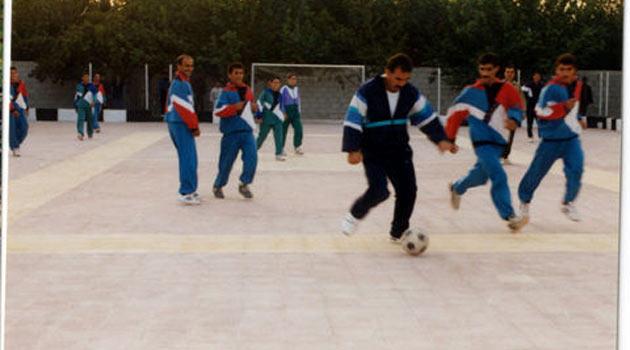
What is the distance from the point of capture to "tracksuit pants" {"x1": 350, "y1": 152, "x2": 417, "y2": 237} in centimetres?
730

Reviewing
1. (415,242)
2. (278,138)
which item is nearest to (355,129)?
(415,242)

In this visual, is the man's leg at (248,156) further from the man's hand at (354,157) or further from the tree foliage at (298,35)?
the tree foliage at (298,35)

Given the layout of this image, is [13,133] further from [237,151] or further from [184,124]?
[184,124]

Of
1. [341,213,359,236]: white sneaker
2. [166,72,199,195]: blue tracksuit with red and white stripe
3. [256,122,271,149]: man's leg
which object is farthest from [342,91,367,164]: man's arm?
[256,122,271,149]: man's leg

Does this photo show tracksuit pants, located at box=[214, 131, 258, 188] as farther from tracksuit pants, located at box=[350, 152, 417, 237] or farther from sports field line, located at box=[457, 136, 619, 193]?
sports field line, located at box=[457, 136, 619, 193]

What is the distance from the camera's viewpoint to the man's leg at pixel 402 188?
7.30 m

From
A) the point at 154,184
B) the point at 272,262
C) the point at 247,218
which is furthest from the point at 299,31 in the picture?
the point at 272,262

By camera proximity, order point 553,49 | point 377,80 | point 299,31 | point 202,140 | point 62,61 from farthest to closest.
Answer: point 299,31 → point 62,61 → point 553,49 → point 202,140 → point 377,80

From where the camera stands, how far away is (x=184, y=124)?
9.71m

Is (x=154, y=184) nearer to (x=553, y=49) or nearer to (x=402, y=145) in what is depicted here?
(x=402, y=145)

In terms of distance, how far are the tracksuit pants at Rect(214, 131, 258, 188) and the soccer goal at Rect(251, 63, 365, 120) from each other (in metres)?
21.7

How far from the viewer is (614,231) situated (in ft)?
27.0

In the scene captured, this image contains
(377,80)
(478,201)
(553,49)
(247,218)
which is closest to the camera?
(377,80)

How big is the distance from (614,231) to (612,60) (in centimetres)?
2159
